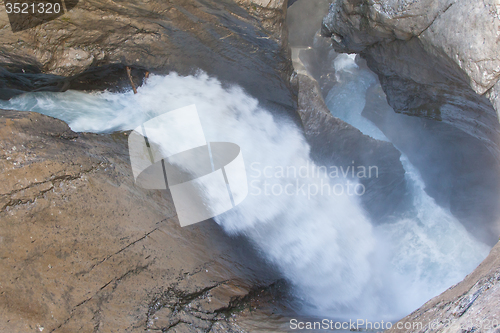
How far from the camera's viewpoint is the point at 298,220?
511 centimetres

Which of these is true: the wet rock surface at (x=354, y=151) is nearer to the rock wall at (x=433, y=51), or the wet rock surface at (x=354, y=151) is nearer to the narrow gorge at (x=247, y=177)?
the narrow gorge at (x=247, y=177)

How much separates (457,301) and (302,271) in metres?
2.70

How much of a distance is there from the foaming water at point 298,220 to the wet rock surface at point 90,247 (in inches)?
27.9

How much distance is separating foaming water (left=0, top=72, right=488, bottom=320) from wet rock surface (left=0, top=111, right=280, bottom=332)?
0.71 metres

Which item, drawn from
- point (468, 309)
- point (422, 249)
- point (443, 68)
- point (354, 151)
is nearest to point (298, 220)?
point (354, 151)

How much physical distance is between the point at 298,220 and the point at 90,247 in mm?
3241

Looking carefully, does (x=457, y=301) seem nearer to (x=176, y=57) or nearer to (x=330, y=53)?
(x=176, y=57)

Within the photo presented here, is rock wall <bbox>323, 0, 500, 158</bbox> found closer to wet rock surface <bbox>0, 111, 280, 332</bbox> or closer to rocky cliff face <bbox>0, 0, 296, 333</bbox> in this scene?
rocky cliff face <bbox>0, 0, 296, 333</bbox>

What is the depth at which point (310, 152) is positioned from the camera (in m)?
6.09

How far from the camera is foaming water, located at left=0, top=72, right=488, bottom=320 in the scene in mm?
4281

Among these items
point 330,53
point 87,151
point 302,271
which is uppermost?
point 330,53

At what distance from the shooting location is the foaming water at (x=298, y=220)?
169 inches

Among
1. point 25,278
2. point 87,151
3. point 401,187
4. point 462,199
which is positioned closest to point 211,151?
point 87,151

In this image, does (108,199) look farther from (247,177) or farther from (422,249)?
(422,249)
